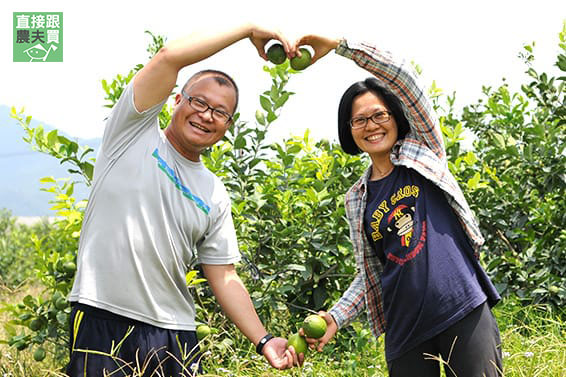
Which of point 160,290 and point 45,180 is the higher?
point 45,180

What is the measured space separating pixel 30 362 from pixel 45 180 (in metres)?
1.42

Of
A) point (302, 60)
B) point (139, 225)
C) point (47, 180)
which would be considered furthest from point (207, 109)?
point (47, 180)

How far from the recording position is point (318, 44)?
233 cm

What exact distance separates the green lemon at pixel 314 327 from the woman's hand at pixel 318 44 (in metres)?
1.01

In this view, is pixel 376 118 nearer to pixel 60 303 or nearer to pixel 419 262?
pixel 419 262

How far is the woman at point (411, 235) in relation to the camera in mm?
2092

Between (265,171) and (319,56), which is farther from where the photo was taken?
(265,171)

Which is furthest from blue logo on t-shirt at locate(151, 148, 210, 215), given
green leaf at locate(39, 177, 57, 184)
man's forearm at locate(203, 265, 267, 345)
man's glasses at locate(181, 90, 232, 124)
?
green leaf at locate(39, 177, 57, 184)

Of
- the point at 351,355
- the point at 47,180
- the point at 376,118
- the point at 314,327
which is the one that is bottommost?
the point at 351,355

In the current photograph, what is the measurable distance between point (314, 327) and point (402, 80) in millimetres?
996

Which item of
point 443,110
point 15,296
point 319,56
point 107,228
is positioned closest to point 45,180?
point 107,228

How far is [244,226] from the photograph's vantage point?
11.8 feet

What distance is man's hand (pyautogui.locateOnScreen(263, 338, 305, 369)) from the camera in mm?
2465

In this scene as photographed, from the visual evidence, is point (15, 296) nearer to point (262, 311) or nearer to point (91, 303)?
point (262, 311)
